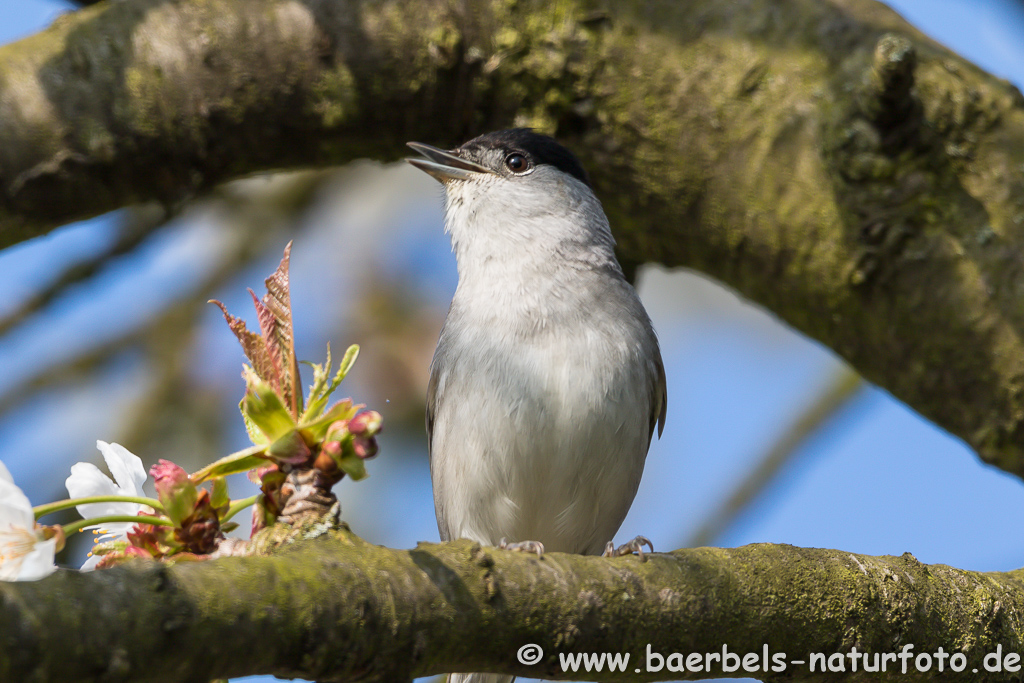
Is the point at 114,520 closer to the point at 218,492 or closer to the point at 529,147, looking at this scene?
the point at 218,492

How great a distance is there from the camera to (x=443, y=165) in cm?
465

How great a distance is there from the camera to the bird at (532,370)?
3824mm

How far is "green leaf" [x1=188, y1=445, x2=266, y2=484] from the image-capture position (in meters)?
1.98

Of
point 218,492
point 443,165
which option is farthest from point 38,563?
point 443,165

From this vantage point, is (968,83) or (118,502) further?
(968,83)

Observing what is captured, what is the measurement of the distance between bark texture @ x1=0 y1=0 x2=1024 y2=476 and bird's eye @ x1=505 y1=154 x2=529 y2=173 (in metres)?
0.20

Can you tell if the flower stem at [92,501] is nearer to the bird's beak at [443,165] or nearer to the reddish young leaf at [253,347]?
the reddish young leaf at [253,347]

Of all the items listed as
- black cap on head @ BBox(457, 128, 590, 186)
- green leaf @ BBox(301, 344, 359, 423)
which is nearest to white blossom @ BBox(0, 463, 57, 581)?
green leaf @ BBox(301, 344, 359, 423)

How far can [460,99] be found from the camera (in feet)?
15.3

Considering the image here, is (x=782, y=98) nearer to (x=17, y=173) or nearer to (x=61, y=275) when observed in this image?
(x=17, y=173)

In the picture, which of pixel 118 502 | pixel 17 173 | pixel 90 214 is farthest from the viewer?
pixel 90 214

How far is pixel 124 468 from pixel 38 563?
449 mm

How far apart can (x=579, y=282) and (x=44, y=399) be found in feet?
12.8

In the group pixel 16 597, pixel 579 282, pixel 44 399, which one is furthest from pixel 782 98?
pixel 44 399
